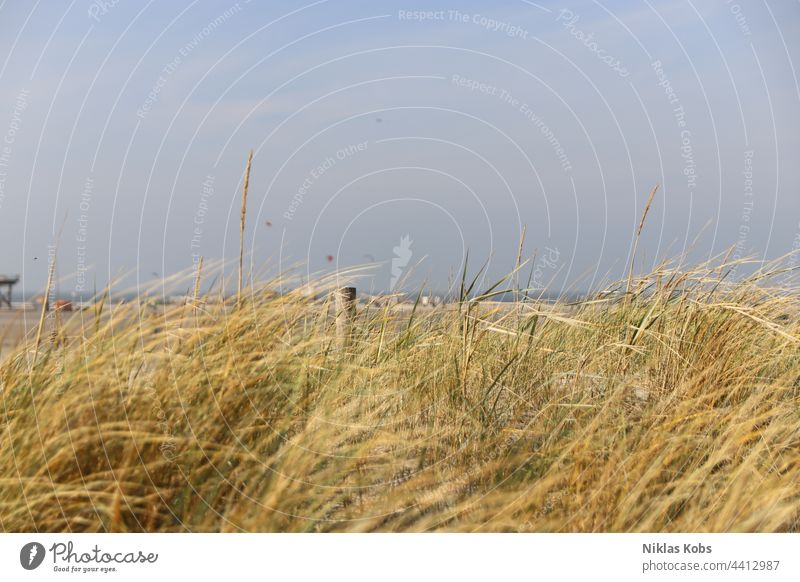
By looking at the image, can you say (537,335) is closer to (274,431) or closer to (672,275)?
(672,275)

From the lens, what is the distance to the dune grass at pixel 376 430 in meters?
2.88

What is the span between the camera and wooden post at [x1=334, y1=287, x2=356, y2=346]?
4.61 m

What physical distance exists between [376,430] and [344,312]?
1.19m

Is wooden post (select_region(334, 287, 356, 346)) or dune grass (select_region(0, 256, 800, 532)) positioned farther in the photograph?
wooden post (select_region(334, 287, 356, 346))

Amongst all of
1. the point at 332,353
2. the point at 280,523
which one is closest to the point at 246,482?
the point at 280,523

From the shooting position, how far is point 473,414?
12.9 ft

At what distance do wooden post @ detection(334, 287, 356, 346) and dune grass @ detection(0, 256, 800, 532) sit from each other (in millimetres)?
142
